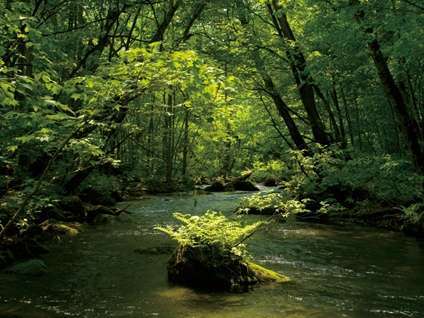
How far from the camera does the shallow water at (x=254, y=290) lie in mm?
7156

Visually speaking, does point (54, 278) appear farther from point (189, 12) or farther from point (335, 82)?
point (335, 82)

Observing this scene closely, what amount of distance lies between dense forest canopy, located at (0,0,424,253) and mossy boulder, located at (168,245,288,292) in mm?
2241

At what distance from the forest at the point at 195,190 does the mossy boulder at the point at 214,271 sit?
0.03 m

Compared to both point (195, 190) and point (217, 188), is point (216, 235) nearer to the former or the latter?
point (195, 190)

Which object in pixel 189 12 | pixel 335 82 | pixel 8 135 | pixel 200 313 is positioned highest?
pixel 189 12

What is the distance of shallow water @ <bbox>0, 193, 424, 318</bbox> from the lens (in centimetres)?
716

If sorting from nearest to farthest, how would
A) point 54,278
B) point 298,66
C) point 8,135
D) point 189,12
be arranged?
point 8,135 < point 54,278 < point 189,12 < point 298,66

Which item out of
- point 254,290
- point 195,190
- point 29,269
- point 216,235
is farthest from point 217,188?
point 254,290

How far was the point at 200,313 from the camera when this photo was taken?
6996 mm

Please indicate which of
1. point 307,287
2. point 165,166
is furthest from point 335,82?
point 165,166

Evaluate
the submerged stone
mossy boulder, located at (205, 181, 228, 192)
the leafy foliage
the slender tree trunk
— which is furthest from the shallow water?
mossy boulder, located at (205, 181, 228, 192)

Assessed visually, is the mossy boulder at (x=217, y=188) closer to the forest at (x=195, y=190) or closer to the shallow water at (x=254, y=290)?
the forest at (x=195, y=190)

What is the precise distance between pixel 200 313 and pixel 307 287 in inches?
98.5

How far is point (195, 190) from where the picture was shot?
1219 cm
